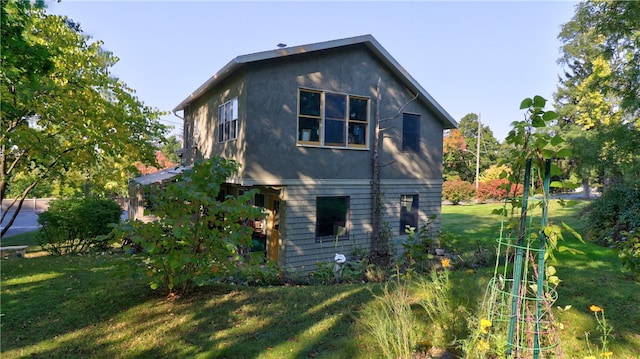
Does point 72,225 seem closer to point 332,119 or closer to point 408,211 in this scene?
point 332,119

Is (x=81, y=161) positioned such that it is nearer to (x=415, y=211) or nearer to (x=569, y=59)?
(x=415, y=211)

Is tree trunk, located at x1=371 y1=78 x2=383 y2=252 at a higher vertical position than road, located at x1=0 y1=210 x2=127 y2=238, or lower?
higher

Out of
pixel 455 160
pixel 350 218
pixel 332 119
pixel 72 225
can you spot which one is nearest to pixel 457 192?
pixel 455 160

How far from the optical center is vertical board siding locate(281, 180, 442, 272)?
9.28 meters

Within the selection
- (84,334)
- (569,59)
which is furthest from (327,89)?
(569,59)

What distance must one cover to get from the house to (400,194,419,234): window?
37 mm

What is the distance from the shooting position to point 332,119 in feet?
32.4

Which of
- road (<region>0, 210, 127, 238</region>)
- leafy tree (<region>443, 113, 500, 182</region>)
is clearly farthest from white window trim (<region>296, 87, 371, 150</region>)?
leafy tree (<region>443, 113, 500, 182</region>)

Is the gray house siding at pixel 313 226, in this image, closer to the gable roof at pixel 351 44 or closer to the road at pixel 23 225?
the gable roof at pixel 351 44

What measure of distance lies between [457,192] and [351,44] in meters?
22.8

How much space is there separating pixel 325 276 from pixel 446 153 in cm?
3378

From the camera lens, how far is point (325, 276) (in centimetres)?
757

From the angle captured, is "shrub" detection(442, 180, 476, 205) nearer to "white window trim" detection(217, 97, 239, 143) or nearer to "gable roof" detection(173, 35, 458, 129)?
"gable roof" detection(173, 35, 458, 129)

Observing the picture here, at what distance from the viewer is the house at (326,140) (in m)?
8.90
